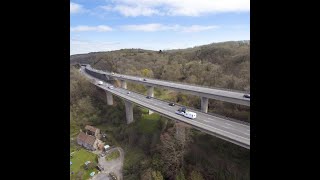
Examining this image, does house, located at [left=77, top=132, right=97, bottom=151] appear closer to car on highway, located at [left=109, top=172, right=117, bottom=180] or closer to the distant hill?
car on highway, located at [left=109, top=172, right=117, bottom=180]

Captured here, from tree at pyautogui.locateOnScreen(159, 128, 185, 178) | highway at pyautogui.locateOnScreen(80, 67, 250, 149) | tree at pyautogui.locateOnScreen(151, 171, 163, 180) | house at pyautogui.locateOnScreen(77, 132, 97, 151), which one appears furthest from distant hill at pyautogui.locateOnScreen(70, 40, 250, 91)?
house at pyautogui.locateOnScreen(77, 132, 97, 151)

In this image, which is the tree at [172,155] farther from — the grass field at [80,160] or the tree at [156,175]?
the grass field at [80,160]

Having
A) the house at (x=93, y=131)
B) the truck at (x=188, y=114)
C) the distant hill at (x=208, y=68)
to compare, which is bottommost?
the house at (x=93, y=131)

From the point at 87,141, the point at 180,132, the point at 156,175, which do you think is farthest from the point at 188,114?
the point at 87,141

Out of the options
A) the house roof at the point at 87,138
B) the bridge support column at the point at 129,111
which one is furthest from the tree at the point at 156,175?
the bridge support column at the point at 129,111

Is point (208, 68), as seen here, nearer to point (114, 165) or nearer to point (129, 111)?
point (129, 111)
